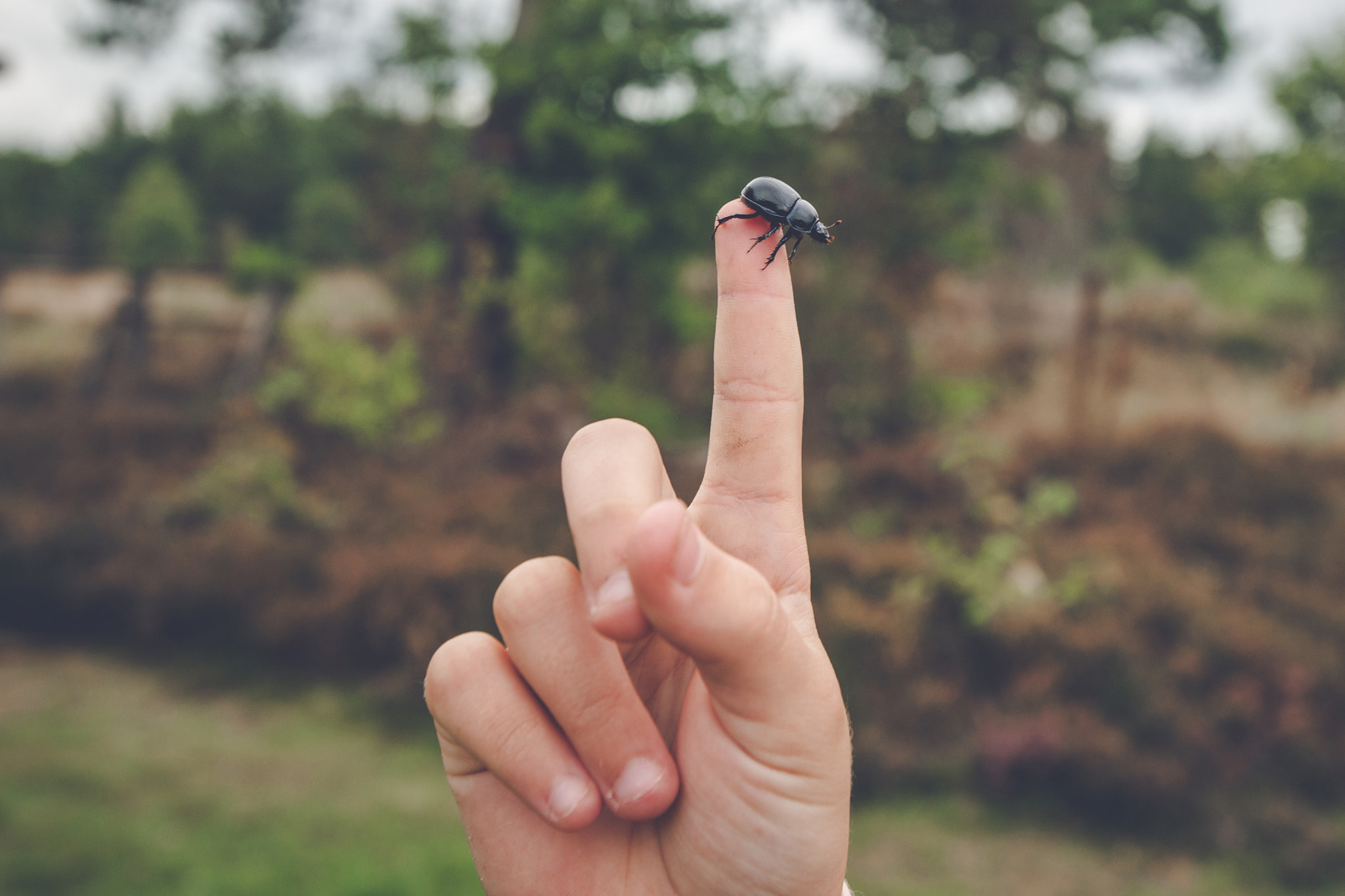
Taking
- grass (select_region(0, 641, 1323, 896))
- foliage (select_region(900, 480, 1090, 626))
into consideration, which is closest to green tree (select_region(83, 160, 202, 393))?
grass (select_region(0, 641, 1323, 896))

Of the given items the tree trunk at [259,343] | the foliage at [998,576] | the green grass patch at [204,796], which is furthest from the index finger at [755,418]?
the tree trunk at [259,343]

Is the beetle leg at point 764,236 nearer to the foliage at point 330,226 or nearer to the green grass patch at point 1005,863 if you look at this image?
the green grass patch at point 1005,863

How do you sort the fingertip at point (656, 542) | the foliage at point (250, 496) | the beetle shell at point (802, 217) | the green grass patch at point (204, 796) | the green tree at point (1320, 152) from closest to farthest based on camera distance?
1. the fingertip at point (656, 542)
2. the beetle shell at point (802, 217)
3. the green grass patch at point (204, 796)
4. the foliage at point (250, 496)
5. the green tree at point (1320, 152)

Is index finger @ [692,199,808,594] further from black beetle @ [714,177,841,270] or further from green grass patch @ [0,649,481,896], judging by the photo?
green grass patch @ [0,649,481,896]

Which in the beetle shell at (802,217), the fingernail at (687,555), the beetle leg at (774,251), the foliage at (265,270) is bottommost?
the fingernail at (687,555)

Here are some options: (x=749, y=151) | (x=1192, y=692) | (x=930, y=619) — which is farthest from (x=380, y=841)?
(x=749, y=151)

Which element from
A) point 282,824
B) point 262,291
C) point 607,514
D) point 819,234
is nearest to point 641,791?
point 607,514

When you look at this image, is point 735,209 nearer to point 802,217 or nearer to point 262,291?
point 802,217
